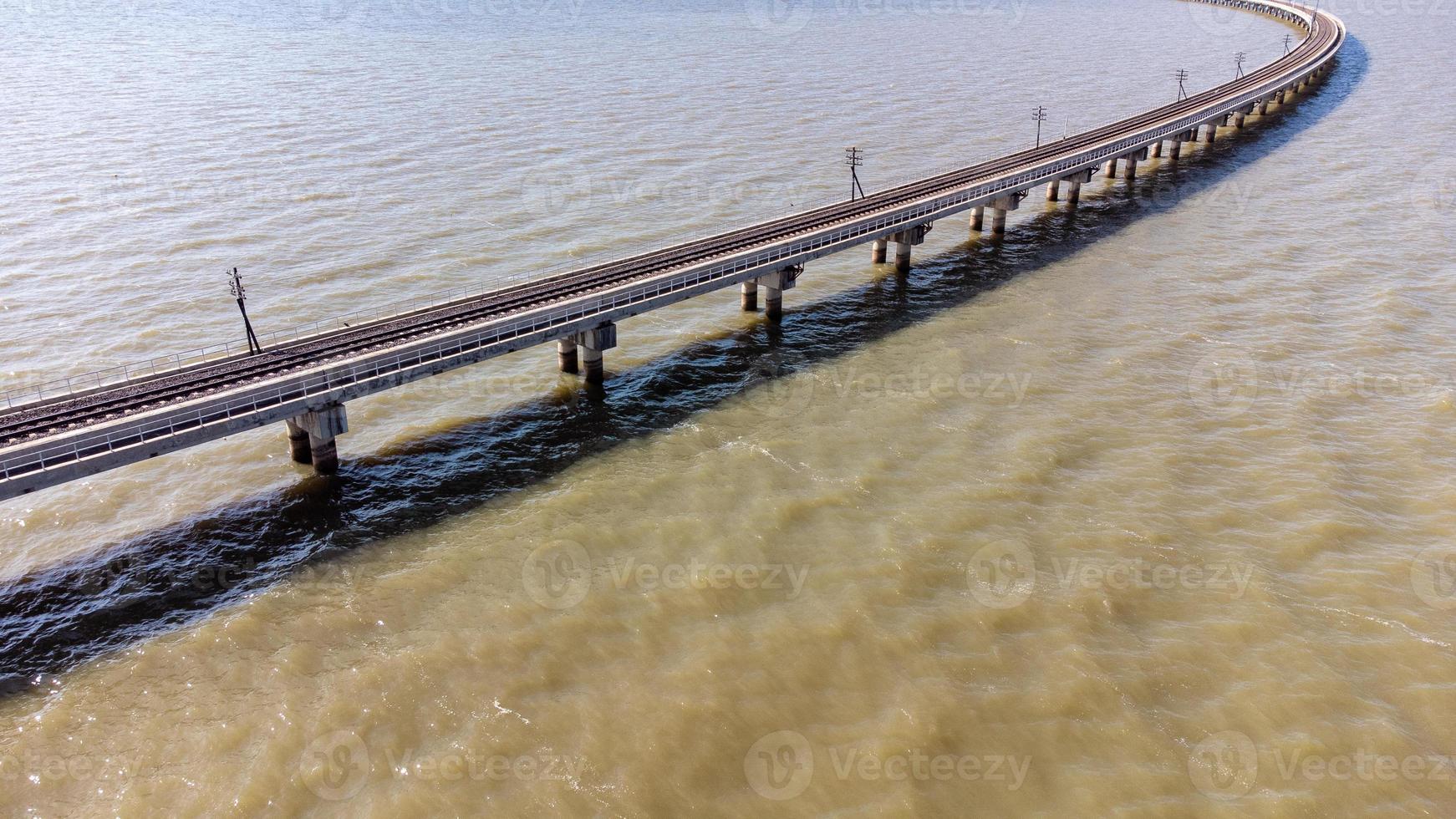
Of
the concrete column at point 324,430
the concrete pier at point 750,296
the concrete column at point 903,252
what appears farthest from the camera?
the concrete column at point 903,252

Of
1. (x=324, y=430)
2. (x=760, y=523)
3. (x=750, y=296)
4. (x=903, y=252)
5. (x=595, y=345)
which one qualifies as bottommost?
(x=760, y=523)

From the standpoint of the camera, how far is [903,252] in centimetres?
5825

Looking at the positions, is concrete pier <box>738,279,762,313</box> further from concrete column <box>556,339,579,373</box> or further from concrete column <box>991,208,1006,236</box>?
concrete column <box>991,208,1006,236</box>

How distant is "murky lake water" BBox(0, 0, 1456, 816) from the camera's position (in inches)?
971

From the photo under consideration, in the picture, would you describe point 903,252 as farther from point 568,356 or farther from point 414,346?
point 414,346

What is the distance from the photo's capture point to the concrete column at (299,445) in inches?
1475

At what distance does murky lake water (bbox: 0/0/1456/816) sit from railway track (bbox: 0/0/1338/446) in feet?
12.8

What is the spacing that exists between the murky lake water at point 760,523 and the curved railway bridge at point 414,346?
117 inches

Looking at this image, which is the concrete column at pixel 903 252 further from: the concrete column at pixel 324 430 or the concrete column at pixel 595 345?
the concrete column at pixel 324 430

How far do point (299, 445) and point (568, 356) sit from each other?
12875 mm

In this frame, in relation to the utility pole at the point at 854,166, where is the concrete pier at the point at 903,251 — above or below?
below

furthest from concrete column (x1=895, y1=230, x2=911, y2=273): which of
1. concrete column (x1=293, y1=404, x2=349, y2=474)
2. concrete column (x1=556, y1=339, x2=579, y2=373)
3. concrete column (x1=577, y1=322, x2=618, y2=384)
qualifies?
concrete column (x1=293, y1=404, x2=349, y2=474)

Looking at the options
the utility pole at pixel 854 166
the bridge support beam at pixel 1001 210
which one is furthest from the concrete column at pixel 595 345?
the bridge support beam at pixel 1001 210

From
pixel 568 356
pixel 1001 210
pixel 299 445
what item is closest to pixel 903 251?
pixel 1001 210
